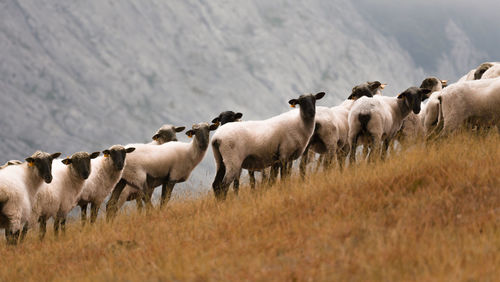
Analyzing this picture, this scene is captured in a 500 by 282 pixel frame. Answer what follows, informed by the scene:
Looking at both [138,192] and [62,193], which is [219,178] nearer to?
[138,192]

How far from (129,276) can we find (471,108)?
7.90 metres

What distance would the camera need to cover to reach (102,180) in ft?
40.9

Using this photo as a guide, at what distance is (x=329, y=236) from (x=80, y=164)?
688cm

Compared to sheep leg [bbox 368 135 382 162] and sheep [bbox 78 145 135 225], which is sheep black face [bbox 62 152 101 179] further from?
sheep leg [bbox 368 135 382 162]

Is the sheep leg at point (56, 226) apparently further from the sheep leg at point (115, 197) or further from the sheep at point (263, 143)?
the sheep at point (263, 143)

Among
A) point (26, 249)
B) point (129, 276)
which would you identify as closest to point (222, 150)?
point (26, 249)

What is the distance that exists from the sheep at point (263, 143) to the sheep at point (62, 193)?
9.37 ft

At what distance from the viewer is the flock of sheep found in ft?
36.5

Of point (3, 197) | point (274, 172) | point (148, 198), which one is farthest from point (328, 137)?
point (3, 197)

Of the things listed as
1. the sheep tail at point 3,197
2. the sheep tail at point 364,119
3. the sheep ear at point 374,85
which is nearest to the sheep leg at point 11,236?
the sheep tail at point 3,197

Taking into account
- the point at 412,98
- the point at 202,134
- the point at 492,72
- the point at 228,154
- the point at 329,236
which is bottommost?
the point at 329,236

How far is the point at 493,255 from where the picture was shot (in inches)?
222

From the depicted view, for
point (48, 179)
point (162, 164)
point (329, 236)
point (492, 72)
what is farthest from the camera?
point (492, 72)

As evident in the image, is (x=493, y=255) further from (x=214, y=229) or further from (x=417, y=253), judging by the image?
(x=214, y=229)
